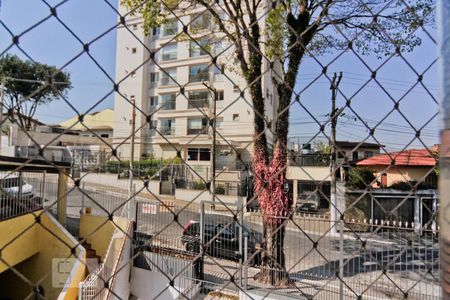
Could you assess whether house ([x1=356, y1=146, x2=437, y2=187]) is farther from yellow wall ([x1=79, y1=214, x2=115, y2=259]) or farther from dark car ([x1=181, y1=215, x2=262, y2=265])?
yellow wall ([x1=79, y1=214, x2=115, y2=259])

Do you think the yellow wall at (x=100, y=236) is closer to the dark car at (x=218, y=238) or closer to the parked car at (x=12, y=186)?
the parked car at (x=12, y=186)

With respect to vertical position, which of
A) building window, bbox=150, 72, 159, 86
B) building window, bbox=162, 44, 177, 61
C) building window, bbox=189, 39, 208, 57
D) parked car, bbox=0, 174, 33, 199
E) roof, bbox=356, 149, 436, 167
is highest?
building window, bbox=162, 44, 177, 61

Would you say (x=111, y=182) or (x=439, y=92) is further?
(x=111, y=182)

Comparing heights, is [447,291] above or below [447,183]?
below

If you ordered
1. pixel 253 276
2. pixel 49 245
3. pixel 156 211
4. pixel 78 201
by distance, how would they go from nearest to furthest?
pixel 253 276 → pixel 156 211 → pixel 49 245 → pixel 78 201

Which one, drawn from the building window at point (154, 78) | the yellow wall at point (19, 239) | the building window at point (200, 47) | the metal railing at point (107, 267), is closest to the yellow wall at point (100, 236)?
the yellow wall at point (19, 239)

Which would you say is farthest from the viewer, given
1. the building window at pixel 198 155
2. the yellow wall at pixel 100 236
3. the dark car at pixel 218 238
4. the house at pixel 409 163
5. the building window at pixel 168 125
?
the building window at pixel 168 125

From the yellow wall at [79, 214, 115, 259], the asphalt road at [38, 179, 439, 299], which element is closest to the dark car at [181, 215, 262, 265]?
the asphalt road at [38, 179, 439, 299]

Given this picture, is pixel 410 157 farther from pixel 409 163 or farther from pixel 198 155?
pixel 198 155

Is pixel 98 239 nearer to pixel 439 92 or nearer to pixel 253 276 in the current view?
pixel 253 276

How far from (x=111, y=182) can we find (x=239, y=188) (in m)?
4.33

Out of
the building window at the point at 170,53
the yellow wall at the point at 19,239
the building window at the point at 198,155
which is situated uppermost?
the building window at the point at 170,53

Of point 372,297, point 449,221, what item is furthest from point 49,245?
point 449,221

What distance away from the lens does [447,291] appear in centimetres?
59
